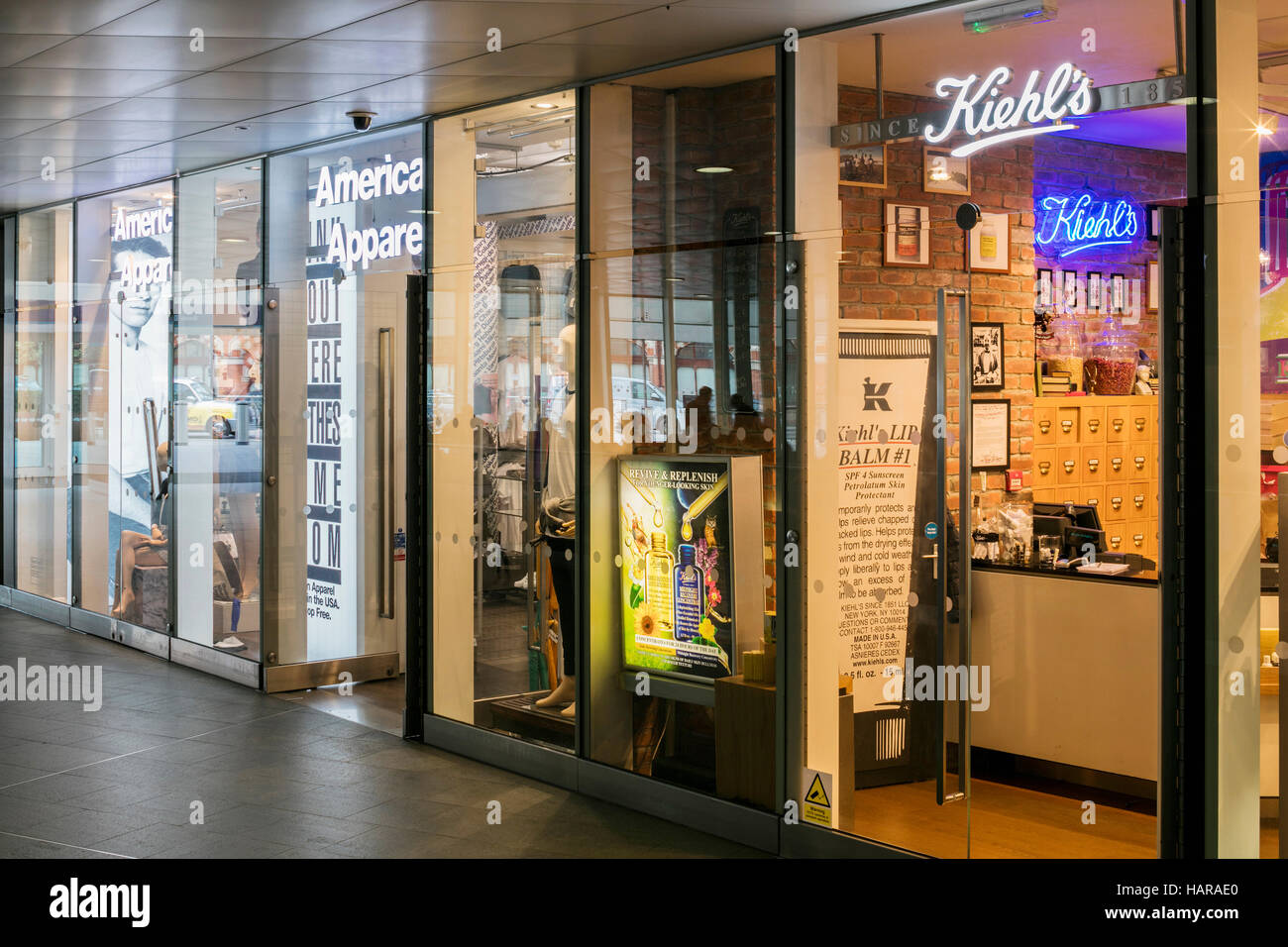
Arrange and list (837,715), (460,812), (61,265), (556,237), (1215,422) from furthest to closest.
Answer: (61,265) → (556,237) → (460,812) → (837,715) → (1215,422)

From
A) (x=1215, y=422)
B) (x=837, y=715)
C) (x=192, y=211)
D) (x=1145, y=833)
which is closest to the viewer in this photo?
(x=1215, y=422)

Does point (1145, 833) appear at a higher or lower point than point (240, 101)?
lower

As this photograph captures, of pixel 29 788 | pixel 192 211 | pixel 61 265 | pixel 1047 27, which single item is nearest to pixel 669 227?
pixel 1047 27

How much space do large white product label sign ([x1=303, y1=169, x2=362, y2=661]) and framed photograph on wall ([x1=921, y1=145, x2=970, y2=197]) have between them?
4.54 metres

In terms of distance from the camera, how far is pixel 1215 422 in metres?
3.79

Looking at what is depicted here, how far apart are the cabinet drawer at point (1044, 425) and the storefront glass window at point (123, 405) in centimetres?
584

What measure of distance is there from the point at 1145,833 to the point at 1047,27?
313cm

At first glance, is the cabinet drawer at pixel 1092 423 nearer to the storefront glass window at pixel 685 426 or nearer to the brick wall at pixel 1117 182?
the brick wall at pixel 1117 182

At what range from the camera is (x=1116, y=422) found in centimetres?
596

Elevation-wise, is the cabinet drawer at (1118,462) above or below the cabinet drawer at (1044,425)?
below

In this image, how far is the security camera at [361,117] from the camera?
670 cm

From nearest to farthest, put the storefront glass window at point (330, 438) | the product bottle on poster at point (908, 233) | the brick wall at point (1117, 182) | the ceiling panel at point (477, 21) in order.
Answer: the brick wall at point (1117, 182) < the product bottle on poster at point (908, 233) < the ceiling panel at point (477, 21) < the storefront glass window at point (330, 438)

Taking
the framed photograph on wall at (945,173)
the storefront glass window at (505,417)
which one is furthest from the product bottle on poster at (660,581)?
the framed photograph on wall at (945,173)
